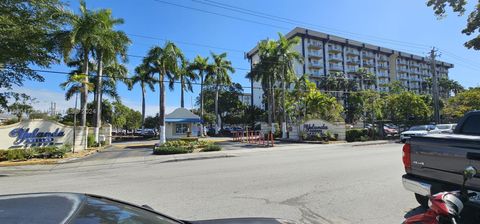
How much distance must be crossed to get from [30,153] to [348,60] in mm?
91158

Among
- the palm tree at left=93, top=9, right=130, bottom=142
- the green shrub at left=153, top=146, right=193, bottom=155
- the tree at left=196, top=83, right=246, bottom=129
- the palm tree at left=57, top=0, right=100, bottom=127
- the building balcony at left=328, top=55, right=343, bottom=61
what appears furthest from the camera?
the building balcony at left=328, top=55, right=343, bottom=61

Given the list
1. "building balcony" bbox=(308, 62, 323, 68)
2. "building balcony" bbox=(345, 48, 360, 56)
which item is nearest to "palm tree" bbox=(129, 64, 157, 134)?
"building balcony" bbox=(308, 62, 323, 68)

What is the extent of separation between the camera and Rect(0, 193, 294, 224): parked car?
66.9 inches

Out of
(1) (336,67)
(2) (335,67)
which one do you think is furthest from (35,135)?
(1) (336,67)

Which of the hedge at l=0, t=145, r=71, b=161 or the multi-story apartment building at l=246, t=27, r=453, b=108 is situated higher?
the multi-story apartment building at l=246, t=27, r=453, b=108

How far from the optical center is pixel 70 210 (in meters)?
1.84

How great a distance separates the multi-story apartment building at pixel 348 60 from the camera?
89.0 m

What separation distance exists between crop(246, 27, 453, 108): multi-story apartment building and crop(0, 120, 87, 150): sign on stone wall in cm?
5679

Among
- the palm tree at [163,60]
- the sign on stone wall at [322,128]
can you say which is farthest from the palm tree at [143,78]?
the sign on stone wall at [322,128]

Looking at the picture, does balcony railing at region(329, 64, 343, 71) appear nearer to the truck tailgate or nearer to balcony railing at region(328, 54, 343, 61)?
balcony railing at region(328, 54, 343, 61)

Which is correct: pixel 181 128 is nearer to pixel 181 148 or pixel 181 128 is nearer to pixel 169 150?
pixel 181 148

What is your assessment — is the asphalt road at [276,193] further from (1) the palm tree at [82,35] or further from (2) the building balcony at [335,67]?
(2) the building balcony at [335,67]

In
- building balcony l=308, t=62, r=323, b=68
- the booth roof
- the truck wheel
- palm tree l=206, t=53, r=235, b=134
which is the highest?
building balcony l=308, t=62, r=323, b=68

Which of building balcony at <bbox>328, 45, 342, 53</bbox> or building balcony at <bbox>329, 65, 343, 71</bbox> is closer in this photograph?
building balcony at <bbox>328, 45, 342, 53</bbox>
